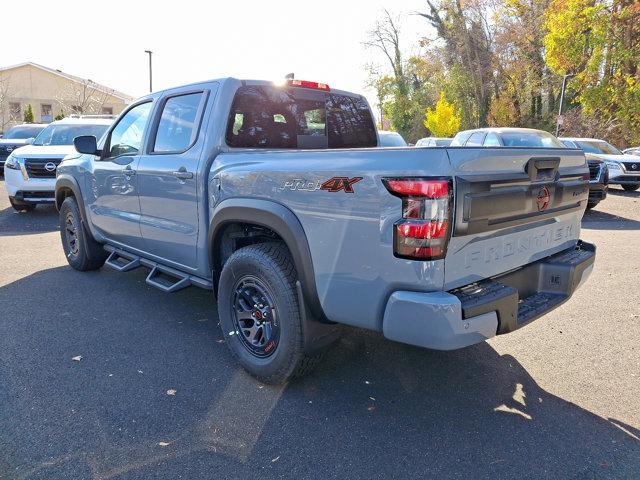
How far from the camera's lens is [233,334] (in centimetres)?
340

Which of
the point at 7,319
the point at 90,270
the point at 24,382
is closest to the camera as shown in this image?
the point at 24,382

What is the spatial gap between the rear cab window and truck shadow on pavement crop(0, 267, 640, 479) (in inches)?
64.7

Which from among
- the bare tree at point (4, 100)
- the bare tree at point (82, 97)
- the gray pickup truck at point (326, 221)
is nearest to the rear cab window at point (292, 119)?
the gray pickup truck at point (326, 221)

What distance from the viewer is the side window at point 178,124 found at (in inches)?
148

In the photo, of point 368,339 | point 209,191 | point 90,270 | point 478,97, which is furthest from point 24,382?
point 478,97

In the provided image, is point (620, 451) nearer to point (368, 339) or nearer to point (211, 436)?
point (368, 339)

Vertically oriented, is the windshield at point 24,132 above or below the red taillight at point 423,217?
above

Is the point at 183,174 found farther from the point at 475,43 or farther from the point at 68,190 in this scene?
the point at 475,43

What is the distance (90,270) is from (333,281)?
14.1 ft

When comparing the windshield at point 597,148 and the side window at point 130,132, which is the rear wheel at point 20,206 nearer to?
the side window at point 130,132

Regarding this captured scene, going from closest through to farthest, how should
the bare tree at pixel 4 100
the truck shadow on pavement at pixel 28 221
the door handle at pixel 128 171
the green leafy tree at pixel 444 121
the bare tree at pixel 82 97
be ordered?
the door handle at pixel 128 171
the truck shadow on pavement at pixel 28 221
the bare tree at pixel 82 97
the bare tree at pixel 4 100
the green leafy tree at pixel 444 121

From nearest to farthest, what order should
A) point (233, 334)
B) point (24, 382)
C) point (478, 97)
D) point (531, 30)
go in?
point (24, 382) → point (233, 334) → point (531, 30) → point (478, 97)

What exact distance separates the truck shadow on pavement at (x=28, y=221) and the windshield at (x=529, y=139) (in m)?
9.58

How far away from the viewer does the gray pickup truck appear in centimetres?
231
